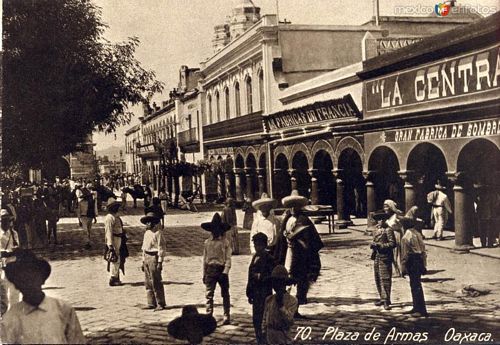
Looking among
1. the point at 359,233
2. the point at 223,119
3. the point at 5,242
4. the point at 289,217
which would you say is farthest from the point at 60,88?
the point at 223,119

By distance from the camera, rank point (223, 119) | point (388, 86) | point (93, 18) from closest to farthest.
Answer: point (93, 18) → point (388, 86) → point (223, 119)

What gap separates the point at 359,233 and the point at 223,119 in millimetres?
13478

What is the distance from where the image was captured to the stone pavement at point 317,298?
670 cm

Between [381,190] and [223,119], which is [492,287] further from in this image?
[223,119]

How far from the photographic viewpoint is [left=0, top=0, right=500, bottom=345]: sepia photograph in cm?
661

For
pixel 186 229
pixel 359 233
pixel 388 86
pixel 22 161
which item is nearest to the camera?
pixel 22 161

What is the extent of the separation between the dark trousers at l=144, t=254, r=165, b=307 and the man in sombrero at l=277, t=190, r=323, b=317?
1.68m

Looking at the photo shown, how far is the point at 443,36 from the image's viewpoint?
11062mm

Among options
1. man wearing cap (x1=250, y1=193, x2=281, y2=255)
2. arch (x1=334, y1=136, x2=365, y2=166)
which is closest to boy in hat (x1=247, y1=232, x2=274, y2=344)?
man wearing cap (x1=250, y1=193, x2=281, y2=255)

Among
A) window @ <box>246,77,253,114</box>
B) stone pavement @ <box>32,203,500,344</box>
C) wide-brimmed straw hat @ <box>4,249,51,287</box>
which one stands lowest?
stone pavement @ <box>32,203,500,344</box>

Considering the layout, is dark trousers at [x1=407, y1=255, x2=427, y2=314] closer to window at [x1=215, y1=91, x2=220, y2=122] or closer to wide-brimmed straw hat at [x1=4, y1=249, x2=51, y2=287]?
wide-brimmed straw hat at [x1=4, y1=249, x2=51, y2=287]

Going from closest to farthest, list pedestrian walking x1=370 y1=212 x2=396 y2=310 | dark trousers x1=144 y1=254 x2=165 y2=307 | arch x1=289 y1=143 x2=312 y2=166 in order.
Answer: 1. pedestrian walking x1=370 y1=212 x2=396 y2=310
2. dark trousers x1=144 y1=254 x2=165 y2=307
3. arch x1=289 y1=143 x2=312 y2=166

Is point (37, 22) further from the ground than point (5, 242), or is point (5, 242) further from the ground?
point (37, 22)

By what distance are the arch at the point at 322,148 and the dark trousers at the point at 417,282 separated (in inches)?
347
